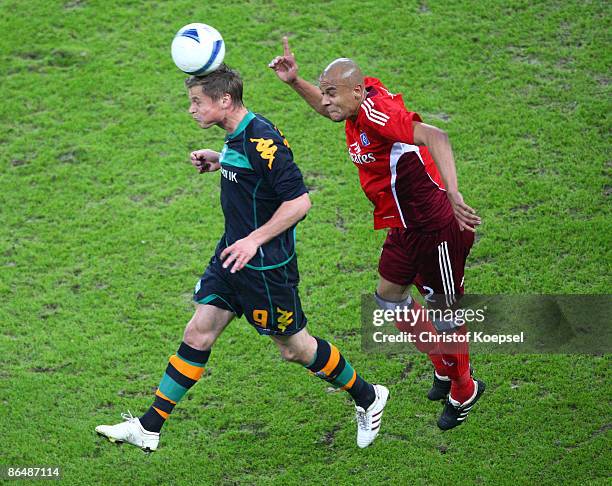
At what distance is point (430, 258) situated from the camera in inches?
229

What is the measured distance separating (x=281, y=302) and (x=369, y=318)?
161cm

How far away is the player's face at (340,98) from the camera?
220 inches

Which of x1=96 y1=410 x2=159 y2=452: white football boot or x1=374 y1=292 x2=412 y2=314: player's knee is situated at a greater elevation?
x1=374 y1=292 x2=412 y2=314: player's knee

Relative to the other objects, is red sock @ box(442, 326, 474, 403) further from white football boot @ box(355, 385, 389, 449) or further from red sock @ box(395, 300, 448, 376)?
white football boot @ box(355, 385, 389, 449)

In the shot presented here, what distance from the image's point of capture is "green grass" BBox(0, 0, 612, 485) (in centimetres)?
596

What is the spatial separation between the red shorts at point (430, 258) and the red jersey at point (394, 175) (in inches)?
2.5

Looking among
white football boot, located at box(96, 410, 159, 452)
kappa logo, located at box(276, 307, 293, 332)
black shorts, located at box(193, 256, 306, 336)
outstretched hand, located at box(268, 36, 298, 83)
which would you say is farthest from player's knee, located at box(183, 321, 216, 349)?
Answer: outstretched hand, located at box(268, 36, 298, 83)

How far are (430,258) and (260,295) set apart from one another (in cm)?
111

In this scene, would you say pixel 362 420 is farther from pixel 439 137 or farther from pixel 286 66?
pixel 286 66

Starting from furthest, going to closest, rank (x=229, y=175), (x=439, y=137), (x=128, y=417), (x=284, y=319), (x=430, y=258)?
(x=128, y=417) < (x=430, y=258) < (x=284, y=319) < (x=229, y=175) < (x=439, y=137)

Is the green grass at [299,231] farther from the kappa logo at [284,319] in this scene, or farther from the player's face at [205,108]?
the player's face at [205,108]

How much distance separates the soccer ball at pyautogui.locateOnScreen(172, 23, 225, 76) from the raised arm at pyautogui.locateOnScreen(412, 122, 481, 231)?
4.12 ft

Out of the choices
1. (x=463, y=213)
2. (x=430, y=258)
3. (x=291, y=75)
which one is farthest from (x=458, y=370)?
(x=291, y=75)

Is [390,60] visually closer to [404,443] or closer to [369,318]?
[369,318]
